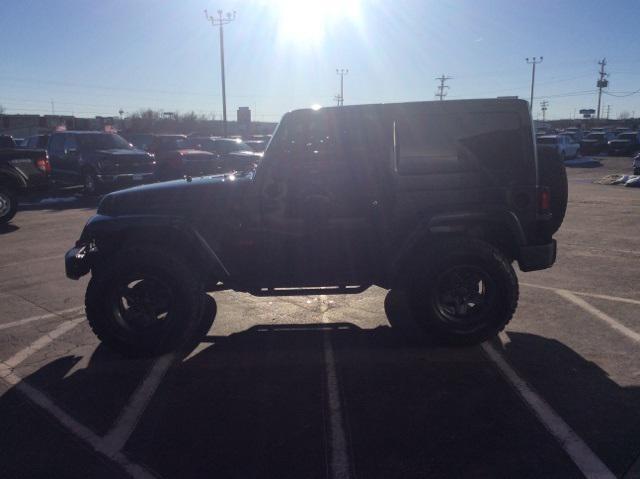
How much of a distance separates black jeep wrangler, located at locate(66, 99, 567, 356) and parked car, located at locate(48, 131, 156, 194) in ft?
41.4

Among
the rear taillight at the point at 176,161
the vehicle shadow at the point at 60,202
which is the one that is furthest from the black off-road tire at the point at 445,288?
the rear taillight at the point at 176,161

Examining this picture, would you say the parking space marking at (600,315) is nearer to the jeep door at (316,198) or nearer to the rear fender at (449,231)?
the rear fender at (449,231)

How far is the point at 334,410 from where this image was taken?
3859 mm

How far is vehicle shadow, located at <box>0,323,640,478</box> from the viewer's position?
324 cm

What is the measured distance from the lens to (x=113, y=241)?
16.8 ft

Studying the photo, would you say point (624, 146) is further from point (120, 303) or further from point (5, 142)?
point (120, 303)

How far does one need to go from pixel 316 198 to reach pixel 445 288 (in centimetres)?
137

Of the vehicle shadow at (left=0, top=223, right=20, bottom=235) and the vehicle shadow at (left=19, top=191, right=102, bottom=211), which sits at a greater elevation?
the vehicle shadow at (left=0, top=223, right=20, bottom=235)

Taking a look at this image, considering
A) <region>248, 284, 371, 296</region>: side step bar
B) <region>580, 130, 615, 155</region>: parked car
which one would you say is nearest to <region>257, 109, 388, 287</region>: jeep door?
<region>248, 284, 371, 296</region>: side step bar

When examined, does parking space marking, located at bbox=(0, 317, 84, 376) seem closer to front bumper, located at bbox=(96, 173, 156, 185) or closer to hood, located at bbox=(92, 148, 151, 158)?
front bumper, located at bbox=(96, 173, 156, 185)

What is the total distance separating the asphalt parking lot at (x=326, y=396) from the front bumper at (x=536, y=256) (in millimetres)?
665

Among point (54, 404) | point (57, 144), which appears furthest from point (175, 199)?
point (57, 144)

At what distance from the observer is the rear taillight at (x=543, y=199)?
16.2ft

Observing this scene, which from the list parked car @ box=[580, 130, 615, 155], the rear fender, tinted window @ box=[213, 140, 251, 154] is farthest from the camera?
parked car @ box=[580, 130, 615, 155]
